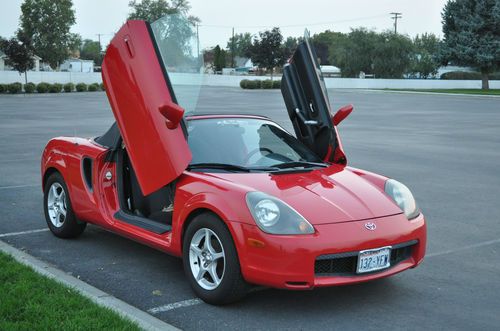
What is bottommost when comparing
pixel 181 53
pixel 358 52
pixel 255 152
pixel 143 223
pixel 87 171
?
pixel 143 223

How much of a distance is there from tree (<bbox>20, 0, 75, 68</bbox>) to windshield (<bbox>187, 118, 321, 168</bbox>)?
106m

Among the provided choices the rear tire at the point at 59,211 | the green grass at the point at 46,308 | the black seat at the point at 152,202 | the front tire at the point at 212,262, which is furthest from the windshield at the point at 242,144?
the rear tire at the point at 59,211

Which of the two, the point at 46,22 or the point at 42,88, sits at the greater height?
the point at 46,22

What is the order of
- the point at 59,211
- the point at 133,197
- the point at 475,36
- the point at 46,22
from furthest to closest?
the point at 46,22 < the point at 475,36 < the point at 59,211 < the point at 133,197

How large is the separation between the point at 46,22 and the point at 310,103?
108 meters

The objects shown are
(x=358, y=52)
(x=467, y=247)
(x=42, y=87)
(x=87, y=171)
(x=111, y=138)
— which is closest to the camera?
(x=111, y=138)

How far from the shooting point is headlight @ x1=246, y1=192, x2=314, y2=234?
446 cm

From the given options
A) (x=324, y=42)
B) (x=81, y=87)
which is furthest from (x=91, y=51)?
(x=81, y=87)

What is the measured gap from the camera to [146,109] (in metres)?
5.30

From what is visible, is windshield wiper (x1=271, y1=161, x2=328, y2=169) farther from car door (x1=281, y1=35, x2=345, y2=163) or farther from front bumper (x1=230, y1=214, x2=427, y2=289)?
front bumper (x1=230, y1=214, x2=427, y2=289)

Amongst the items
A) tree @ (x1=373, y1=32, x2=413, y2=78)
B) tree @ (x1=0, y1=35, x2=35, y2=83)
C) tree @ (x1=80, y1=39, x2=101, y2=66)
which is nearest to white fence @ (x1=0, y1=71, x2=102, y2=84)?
tree @ (x1=0, y1=35, x2=35, y2=83)

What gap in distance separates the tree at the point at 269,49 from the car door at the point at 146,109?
69.9 meters

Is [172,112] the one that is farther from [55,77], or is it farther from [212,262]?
[55,77]

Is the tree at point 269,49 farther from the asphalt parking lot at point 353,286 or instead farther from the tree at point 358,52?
the asphalt parking lot at point 353,286
